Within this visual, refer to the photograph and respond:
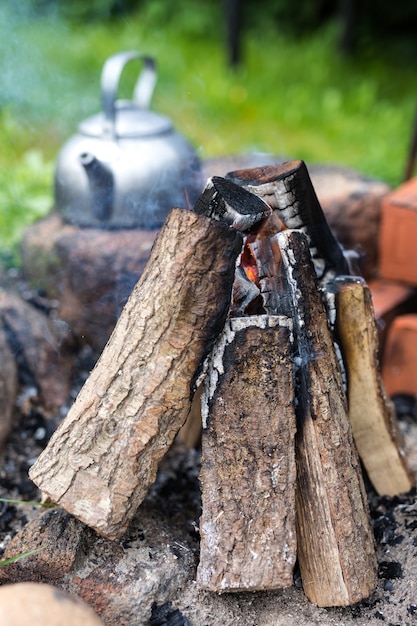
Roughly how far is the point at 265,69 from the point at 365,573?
6573 mm

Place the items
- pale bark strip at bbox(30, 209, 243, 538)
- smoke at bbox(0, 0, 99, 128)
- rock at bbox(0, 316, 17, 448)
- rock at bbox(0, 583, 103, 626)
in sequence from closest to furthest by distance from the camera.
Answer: rock at bbox(0, 583, 103, 626), pale bark strip at bbox(30, 209, 243, 538), rock at bbox(0, 316, 17, 448), smoke at bbox(0, 0, 99, 128)

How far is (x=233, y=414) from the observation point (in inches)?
64.5

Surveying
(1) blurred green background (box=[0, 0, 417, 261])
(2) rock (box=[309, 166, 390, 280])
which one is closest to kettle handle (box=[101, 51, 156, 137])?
(1) blurred green background (box=[0, 0, 417, 261])

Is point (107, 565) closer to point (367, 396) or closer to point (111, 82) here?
point (367, 396)

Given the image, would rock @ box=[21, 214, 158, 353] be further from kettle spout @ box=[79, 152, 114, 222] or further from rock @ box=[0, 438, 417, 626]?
rock @ box=[0, 438, 417, 626]

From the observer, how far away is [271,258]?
5.58 ft

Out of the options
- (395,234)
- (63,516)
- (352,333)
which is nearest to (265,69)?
(395,234)

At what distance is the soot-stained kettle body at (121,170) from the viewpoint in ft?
8.71

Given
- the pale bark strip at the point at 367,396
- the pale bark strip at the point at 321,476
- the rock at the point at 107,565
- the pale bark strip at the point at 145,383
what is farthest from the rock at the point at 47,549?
the pale bark strip at the point at 367,396

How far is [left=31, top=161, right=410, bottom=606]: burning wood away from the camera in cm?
158

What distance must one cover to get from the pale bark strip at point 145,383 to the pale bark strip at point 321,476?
21 cm

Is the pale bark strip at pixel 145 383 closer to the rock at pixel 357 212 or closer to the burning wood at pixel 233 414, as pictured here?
the burning wood at pixel 233 414

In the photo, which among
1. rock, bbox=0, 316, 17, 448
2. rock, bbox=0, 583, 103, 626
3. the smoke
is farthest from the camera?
the smoke

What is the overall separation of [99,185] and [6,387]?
0.92m
